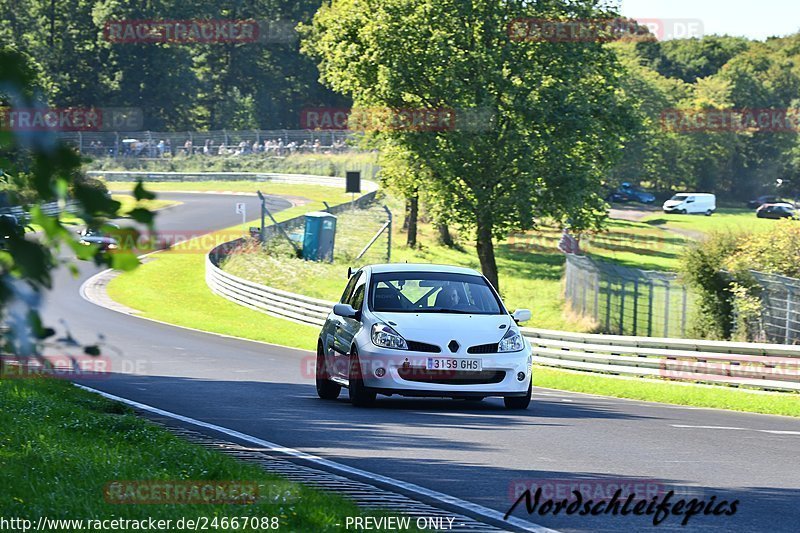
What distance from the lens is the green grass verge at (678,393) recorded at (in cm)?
1924

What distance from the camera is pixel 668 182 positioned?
122m

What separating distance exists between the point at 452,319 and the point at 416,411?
1115 millimetres

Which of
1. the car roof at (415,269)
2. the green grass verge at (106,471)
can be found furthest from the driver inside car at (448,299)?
the green grass verge at (106,471)

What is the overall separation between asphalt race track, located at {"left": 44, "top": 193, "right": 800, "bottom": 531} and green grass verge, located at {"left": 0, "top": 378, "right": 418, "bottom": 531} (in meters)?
0.92

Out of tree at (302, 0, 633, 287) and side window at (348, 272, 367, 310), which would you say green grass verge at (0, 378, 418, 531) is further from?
tree at (302, 0, 633, 287)

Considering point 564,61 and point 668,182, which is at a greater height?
point 564,61

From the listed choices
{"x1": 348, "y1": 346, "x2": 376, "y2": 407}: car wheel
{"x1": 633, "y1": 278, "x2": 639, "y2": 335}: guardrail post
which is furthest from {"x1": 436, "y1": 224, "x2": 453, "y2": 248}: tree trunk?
{"x1": 348, "y1": 346, "x2": 376, "y2": 407}: car wheel

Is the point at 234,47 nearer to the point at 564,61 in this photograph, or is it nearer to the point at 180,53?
the point at 180,53

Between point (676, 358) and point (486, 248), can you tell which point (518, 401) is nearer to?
point (676, 358)

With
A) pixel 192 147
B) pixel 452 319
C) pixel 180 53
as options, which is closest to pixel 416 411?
pixel 452 319

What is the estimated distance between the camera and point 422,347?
14.0 m

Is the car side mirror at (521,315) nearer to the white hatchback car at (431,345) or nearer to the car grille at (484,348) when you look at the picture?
the white hatchback car at (431,345)

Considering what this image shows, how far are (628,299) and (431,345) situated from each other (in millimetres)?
22045

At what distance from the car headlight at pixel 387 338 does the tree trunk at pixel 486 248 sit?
2715 cm
